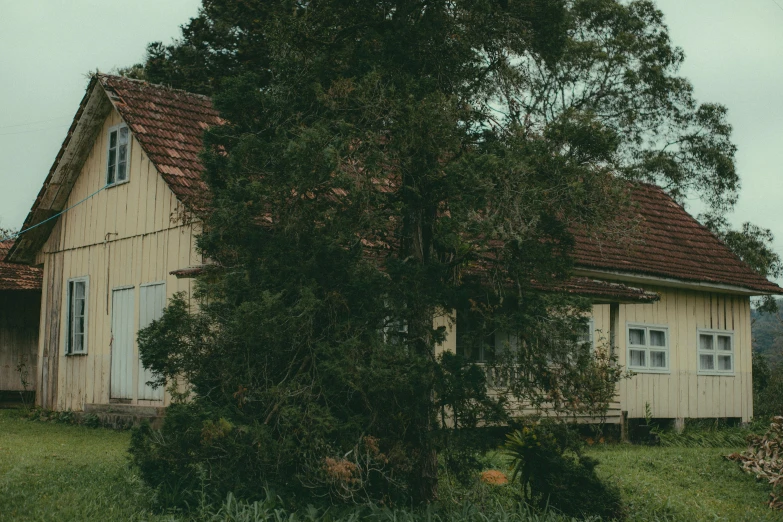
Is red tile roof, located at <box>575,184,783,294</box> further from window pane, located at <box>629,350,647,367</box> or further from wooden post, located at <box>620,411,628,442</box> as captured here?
wooden post, located at <box>620,411,628,442</box>

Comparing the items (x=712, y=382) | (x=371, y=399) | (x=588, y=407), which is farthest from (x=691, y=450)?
(x=371, y=399)

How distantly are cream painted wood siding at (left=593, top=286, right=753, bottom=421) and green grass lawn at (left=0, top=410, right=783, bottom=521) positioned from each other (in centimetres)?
231

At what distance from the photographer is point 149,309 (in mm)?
17406

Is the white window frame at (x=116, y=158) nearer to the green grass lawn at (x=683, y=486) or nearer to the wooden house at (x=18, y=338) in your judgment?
the wooden house at (x=18, y=338)

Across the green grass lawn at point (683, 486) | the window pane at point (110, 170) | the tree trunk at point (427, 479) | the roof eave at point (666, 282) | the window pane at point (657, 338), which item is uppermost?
the window pane at point (110, 170)

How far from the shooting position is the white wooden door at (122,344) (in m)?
17.7

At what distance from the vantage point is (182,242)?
1672 centimetres

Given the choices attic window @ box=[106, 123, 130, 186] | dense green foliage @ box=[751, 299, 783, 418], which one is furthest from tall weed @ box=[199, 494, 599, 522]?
dense green foliage @ box=[751, 299, 783, 418]

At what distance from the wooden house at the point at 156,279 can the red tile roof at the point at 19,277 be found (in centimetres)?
97

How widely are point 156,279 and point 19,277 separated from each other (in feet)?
22.4

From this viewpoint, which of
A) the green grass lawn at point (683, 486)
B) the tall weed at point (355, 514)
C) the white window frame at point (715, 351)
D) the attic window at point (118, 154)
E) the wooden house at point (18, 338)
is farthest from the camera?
the wooden house at point (18, 338)

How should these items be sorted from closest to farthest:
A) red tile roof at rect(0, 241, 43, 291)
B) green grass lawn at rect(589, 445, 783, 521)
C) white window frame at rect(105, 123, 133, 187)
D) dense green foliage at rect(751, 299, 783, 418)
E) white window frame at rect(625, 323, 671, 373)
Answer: green grass lawn at rect(589, 445, 783, 521) < white window frame at rect(105, 123, 133, 187) < white window frame at rect(625, 323, 671, 373) < red tile roof at rect(0, 241, 43, 291) < dense green foliage at rect(751, 299, 783, 418)

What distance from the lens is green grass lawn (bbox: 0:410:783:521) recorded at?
9.33m

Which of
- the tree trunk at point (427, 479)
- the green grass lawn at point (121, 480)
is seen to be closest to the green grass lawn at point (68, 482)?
the green grass lawn at point (121, 480)
